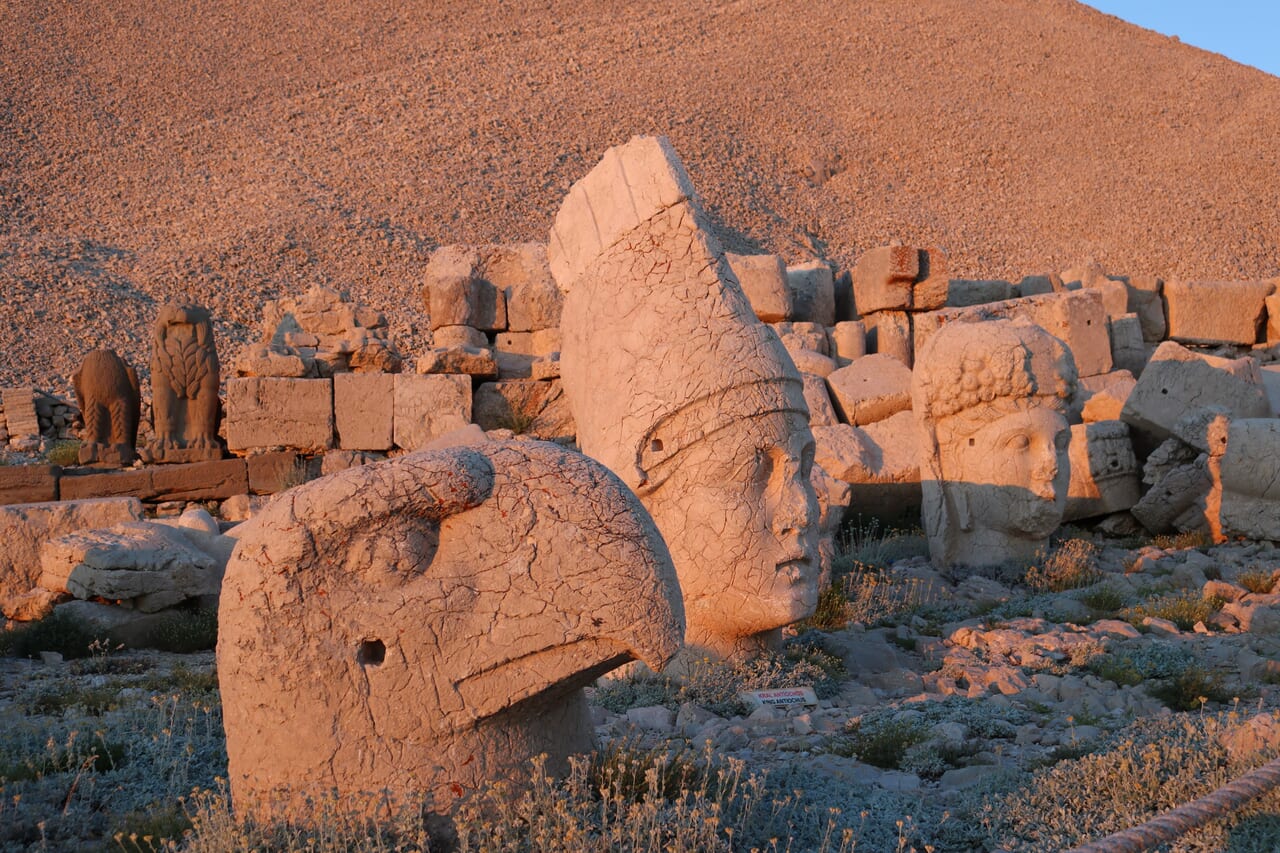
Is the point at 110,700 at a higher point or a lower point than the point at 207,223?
lower

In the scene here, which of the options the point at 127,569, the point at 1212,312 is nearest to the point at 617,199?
the point at 127,569

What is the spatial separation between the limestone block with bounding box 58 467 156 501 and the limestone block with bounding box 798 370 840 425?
5.84 m

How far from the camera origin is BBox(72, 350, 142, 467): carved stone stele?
36.6 ft

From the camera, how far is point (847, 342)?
42.7 ft

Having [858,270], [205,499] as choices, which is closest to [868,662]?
[205,499]

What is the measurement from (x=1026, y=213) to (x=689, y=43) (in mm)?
13071

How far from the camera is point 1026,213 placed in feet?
103

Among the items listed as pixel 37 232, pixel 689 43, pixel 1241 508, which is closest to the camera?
pixel 1241 508

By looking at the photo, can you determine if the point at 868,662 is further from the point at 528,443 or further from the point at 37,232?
the point at 37,232

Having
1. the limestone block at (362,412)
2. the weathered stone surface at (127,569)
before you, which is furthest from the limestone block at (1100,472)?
the weathered stone surface at (127,569)

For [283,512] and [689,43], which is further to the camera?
[689,43]

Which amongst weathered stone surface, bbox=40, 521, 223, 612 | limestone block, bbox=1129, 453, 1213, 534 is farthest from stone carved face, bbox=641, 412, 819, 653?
limestone block, bbox=1129, 453, 1213, 534

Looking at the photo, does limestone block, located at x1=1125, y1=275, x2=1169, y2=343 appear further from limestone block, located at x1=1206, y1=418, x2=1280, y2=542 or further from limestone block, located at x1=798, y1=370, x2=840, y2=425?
limestone block, located at x1=1206, y1=418, x2=1280, y2=542

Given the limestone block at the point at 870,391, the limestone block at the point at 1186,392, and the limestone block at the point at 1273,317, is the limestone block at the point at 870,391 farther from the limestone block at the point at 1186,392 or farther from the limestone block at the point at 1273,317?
the limestone block at the point at 1273,317
